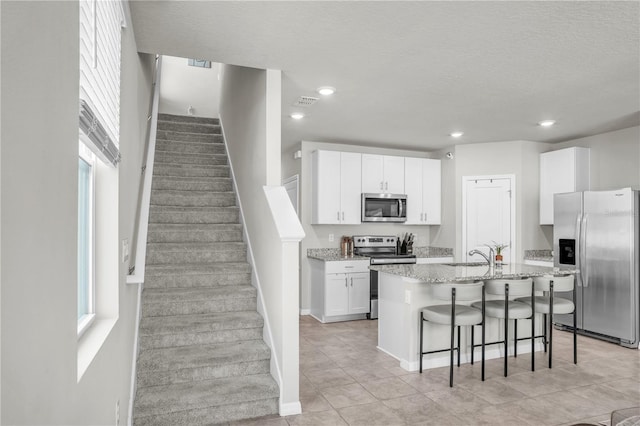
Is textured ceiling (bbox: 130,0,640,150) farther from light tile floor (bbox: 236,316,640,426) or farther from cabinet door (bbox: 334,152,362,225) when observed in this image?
light tile floor (bbox: 236,316,640,426)

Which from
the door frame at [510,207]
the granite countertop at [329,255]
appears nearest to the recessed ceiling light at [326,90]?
the granite countertop at [329,255]

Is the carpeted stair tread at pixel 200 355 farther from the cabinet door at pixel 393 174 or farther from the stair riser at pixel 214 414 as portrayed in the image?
the cabinet door at pixel 393 174

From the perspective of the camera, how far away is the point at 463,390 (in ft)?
11.0

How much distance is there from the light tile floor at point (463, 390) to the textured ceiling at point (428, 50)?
2587 millimetres

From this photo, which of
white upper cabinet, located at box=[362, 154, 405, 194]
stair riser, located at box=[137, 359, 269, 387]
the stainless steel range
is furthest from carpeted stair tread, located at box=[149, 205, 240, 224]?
white upper cabinet, located at box=[362, 154, 405, 194]

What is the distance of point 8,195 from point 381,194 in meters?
5.76

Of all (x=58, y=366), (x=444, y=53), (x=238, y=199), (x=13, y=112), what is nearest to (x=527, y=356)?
(x=444, y=53)

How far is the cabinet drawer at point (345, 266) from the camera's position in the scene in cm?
559

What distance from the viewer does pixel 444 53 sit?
2949mm

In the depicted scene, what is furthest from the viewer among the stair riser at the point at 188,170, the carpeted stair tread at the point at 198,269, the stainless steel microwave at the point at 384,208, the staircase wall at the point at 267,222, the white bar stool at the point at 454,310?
the stainless steel microwave at the point at 384,208

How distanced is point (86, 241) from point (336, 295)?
422cm

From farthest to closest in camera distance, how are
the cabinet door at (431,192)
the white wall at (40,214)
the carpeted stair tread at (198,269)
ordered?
the cabinet door at (431,192), the carpeted stair tread at (198,269), the white wall at (40,214)

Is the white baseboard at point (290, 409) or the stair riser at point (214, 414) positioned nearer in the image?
the stair riser at point (214, 414)

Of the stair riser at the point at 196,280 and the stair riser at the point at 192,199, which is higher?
the stair riser at the point at 192,199
